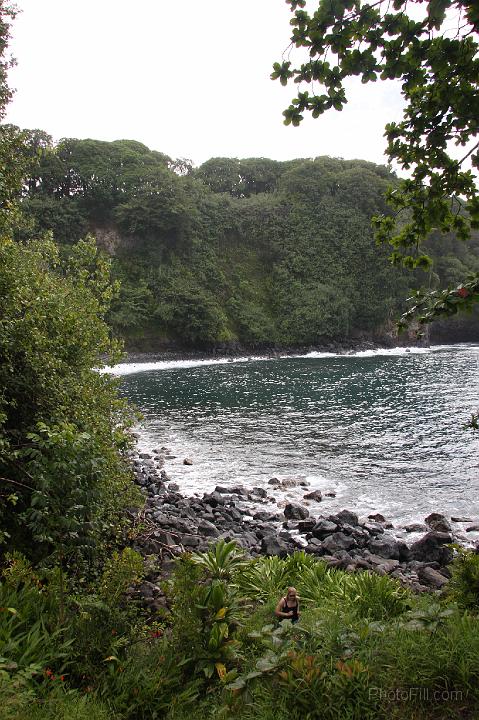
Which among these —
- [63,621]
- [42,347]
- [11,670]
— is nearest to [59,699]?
[11,670]

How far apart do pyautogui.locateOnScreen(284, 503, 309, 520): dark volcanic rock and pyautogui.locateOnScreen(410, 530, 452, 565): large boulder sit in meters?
3.43

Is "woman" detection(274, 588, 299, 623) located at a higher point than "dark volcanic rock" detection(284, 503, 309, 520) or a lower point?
higher

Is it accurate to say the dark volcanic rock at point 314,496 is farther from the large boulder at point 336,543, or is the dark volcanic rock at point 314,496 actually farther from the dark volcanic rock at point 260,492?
the large boulder at point 336,543

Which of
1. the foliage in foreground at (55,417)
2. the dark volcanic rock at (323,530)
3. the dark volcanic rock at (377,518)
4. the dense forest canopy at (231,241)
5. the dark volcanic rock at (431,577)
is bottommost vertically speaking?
the dark volcanic rock at (377,518)

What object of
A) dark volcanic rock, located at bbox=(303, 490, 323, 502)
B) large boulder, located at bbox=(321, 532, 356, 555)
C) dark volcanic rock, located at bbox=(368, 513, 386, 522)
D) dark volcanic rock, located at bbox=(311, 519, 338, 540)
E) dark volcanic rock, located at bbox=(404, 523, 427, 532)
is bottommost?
dark volcanic rock, located at bbox=(404, 523, 427, 532)

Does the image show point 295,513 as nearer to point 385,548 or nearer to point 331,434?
point 385,548

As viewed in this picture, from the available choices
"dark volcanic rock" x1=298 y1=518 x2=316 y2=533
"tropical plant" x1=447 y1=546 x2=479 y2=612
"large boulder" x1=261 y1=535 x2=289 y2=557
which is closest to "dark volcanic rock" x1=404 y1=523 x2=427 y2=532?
"dark volcanic rock" x1=298 y1=518 x2=316 y2=533

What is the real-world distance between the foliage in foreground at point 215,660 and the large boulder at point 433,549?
5962 millimetres

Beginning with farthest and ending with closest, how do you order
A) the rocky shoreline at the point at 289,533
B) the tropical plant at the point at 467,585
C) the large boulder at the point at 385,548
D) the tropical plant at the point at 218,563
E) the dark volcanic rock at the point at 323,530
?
the dark volcanic rock at the point at 323,530 → the large boulder at the point at 385,548 → the rocky shoreline at the point at 289,533 → the tropical plant at the point at 218,563 → the tropical plant at the point at 467,585

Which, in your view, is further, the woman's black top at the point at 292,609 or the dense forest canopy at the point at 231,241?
the dense forest canopy at the point at 231,241

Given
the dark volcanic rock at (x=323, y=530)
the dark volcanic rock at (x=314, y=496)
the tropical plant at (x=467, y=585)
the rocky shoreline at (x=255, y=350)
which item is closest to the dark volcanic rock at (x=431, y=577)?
the dark volcanic rock at (x=323, y=530)

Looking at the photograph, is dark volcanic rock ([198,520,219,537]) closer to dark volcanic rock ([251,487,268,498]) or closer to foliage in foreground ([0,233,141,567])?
dark volcanic rock ([251,487,268,498])

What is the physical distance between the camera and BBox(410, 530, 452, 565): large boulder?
10.9 metres

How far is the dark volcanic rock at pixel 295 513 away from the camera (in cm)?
1395
